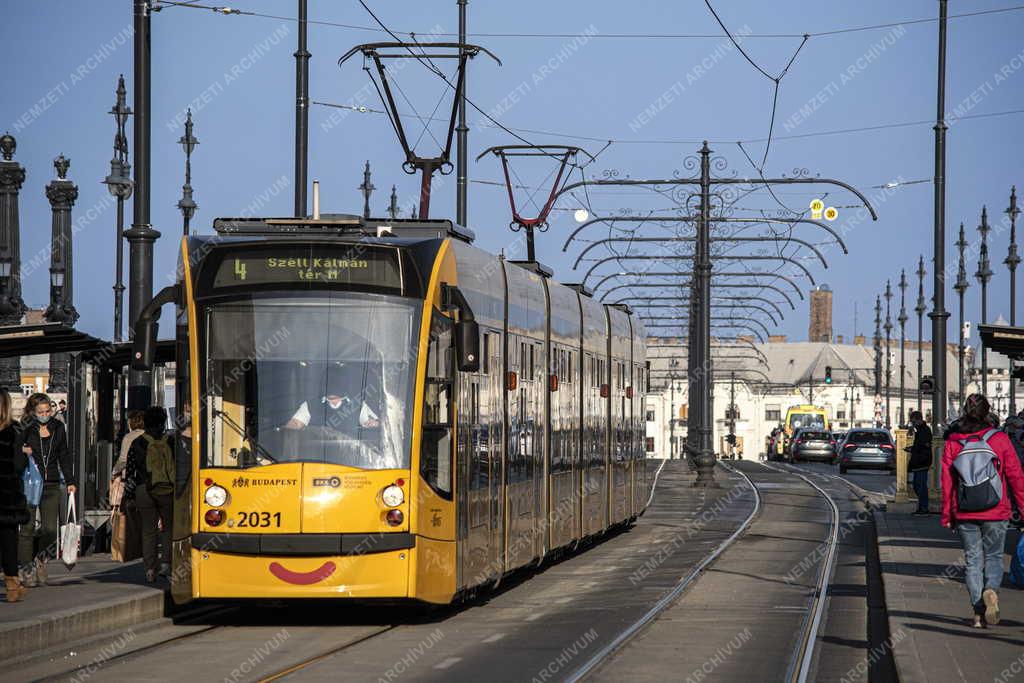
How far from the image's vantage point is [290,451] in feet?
44.8

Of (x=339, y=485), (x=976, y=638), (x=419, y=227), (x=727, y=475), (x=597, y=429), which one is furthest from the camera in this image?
(x=727, y=475)

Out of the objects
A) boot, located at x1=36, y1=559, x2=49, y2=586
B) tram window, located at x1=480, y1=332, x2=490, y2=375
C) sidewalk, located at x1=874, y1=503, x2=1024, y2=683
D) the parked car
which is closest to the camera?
sidewalk, located at x1=874, y1=503, x2=1024, y2=683

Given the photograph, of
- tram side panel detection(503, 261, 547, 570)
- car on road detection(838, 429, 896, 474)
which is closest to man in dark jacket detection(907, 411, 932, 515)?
tram side panel detection(503, 261, 547, 570)

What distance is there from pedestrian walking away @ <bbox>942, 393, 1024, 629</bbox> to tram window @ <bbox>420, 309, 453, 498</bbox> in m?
3.72

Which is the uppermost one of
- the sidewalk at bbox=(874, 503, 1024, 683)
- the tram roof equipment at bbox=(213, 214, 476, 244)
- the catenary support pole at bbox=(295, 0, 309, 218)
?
the catenary support pole at bbox=(295, 0, 309, 218)

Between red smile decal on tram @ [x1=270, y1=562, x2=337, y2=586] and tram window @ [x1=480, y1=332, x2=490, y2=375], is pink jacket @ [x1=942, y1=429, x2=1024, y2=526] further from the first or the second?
red smile decal on tram @ [x1=270, y1=562, x2=337, y2=586]

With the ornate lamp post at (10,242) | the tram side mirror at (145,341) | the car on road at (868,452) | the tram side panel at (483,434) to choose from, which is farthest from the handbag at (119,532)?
the car on road at (868,452)

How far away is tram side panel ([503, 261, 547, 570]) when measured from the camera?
16844 millimetres

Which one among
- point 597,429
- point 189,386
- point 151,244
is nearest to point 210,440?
point 189,386

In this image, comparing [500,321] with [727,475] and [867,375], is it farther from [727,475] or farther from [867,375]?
[867,375]

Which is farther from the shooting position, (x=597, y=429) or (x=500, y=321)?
(x=597, y=429)

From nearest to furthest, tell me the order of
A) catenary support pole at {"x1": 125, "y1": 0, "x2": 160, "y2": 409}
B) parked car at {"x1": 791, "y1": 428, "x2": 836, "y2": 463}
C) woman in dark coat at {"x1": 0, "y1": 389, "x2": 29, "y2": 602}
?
woman in dark coat at {"x1": 0, "y1": 389, "x2": 29, "y2": 602} < catenary support pole at {"x1": 125, "y1": 0, "x2": 160, "y2": 409} < parked car at {"x1": 791, "y1": 428, "x2": 836, "y2": 463}

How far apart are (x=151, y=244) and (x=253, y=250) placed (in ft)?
14.9

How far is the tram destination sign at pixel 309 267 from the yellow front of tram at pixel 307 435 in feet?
0.05
